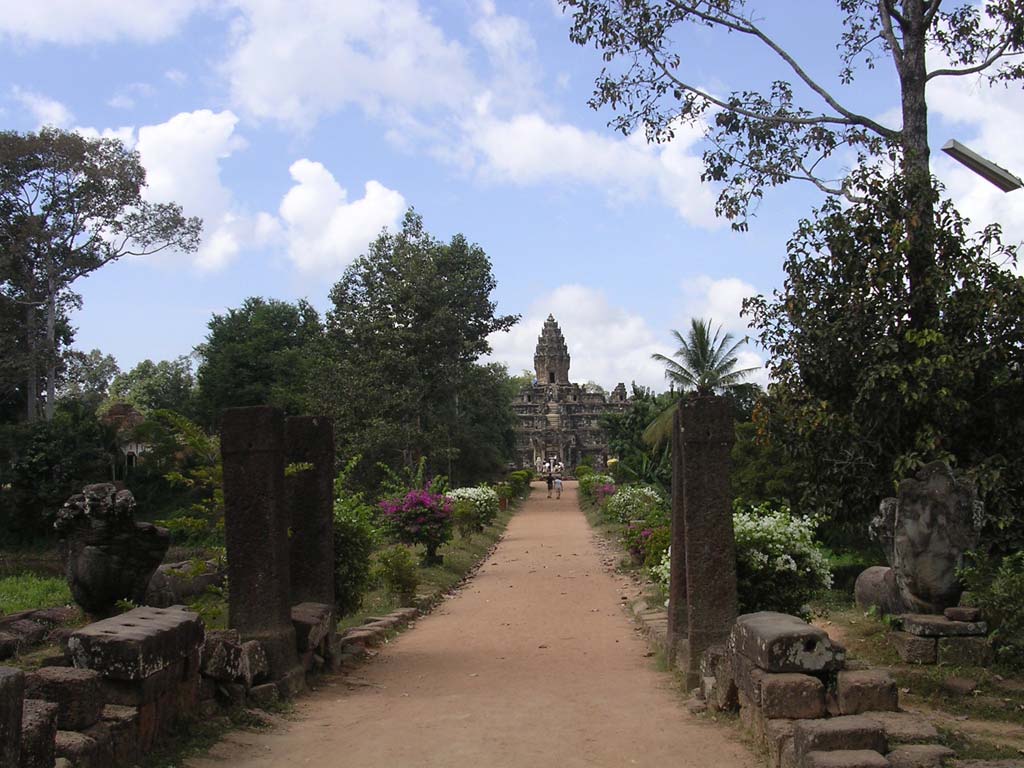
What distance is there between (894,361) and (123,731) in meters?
7.41

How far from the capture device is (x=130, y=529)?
824cm

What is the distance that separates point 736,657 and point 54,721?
155 inches

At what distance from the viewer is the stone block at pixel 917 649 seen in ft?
24.3

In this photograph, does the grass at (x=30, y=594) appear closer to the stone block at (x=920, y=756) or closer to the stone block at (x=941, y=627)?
the stone block at (x=941, y=627)

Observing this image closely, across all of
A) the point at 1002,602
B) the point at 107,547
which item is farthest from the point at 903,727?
the point at 107,547

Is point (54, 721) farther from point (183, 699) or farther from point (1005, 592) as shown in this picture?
point (1005, 592)

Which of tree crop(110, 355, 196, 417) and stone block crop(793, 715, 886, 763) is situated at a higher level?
tree crop(110, 355, 196, 417)

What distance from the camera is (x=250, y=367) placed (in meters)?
42.1

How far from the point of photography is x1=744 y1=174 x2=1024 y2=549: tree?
9195 millimetres

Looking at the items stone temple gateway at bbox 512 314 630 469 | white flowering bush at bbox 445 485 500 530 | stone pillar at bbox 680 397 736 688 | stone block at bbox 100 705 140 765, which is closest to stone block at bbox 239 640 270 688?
stone block at bbox 100 705 140 765

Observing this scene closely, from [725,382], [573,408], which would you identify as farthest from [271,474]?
[573,408]

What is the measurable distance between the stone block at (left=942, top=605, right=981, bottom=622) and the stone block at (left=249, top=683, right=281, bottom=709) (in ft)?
16.5

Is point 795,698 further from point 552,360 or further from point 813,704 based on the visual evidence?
point 552,360

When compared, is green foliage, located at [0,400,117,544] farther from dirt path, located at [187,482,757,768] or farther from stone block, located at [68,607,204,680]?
stone block, located at [68,607,204,680]
